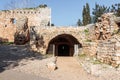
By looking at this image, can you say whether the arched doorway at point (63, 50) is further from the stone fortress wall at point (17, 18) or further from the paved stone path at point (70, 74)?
the paved stone path at point (70, 74)

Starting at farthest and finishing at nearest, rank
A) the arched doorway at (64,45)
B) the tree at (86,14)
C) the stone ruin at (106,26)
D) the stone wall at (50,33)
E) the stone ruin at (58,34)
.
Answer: the tree at (86,14)
the arched doorway at (64,45)
the stone wall at (50,33)
the stone ruin at (106,26)
the stone ruin at (58,34)

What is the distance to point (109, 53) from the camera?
23.9 meters

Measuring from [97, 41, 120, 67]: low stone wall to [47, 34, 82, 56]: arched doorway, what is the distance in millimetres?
7032

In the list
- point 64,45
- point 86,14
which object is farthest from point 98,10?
point 64,45

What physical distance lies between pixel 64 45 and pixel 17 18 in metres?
8.03

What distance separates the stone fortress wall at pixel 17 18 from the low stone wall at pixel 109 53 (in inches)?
649

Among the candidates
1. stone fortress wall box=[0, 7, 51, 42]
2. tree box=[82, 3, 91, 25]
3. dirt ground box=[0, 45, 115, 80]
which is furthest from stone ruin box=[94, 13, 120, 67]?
tree box=[82, 3, 91, 25]

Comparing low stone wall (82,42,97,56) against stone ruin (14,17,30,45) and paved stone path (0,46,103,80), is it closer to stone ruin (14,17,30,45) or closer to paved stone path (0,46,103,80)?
paved stone path (0,46,103,80)

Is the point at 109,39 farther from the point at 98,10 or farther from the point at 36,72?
the point at 98,10

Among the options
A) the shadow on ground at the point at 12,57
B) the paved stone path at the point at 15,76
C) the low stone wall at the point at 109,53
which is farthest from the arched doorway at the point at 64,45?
the paved stone path at the point at 15,76

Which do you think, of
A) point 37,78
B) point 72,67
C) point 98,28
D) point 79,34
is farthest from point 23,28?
point 37,78

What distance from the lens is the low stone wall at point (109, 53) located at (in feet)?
73.8

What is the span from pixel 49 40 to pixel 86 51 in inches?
171

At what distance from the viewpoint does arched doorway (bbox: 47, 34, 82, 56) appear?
111ft
